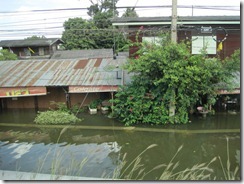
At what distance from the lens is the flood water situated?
769 centimetres

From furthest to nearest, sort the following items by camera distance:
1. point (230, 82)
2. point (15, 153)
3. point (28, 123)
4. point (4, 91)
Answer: point (4, 91), point (28, 123), point (230, 82), point (15, 153)

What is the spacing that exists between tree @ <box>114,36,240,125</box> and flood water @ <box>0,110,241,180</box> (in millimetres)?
731

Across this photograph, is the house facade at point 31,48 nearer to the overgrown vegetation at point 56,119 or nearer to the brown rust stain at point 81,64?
the brown rust stain at point 81,64

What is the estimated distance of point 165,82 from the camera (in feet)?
37.3

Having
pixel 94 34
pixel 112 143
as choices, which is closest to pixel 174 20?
pixel 112 143

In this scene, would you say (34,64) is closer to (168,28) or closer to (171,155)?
(168,28)

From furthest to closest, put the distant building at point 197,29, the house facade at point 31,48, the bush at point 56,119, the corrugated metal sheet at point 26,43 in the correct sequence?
the house facade at point 31,48 → the corrugated metal sheet at point 26,43 → the distant building at point 197,29 → the bush at point 56,119

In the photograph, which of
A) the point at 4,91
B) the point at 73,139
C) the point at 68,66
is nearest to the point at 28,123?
the point at 4,91

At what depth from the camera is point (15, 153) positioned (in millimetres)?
8875

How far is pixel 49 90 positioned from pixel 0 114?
315 cm

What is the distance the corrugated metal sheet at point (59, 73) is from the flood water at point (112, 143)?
2.12 metres

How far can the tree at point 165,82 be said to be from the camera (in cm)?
1104

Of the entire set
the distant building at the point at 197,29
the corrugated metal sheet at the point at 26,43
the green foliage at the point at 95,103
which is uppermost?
the corrugated metal sheet at the point at 26,43

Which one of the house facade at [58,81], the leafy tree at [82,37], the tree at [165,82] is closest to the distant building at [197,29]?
the house facade at [58,81]
